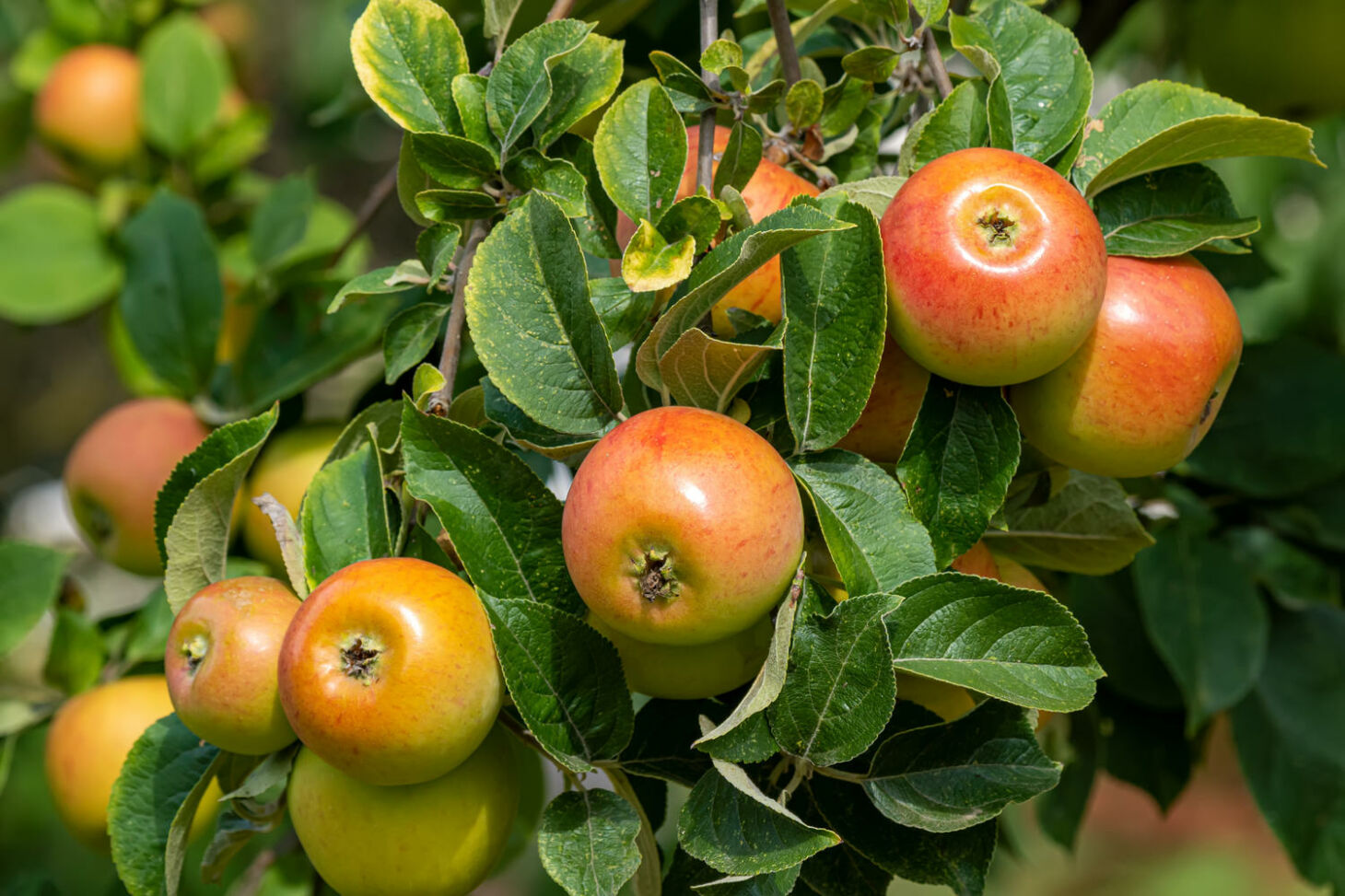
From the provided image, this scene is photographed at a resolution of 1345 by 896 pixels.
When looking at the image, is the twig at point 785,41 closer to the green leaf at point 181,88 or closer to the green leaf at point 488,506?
the green leaf at point 488,506

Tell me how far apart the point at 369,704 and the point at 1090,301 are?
0.34 metres

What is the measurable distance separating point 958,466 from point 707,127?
0.20 meters

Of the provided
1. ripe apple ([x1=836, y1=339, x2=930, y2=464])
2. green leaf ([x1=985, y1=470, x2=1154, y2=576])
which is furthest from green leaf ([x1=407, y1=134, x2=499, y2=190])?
green leaf ([x1=985, y1=470, x2=1154, y2=576])

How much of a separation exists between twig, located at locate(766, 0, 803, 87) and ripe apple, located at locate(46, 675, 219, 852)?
62 cm

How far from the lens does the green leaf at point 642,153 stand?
0.53 meters

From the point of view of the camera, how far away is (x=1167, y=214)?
0.55 m

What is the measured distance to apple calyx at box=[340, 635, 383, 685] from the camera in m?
0.46

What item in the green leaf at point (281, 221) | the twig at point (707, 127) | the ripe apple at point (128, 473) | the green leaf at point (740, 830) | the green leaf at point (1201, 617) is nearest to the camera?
the green leaf at point (740, 830)

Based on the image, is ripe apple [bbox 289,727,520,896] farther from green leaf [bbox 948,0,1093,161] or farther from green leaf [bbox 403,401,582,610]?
green leaf [bbox 948,0,1093,161]

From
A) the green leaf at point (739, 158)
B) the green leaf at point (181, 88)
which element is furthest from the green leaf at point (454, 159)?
the green leaf at point (181, 88)

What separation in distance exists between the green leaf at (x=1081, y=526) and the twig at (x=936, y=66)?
8.3 inches

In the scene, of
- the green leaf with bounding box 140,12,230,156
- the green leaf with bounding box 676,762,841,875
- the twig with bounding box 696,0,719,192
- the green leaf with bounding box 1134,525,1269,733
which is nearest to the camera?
the green leaf with bounding box 676,762,841,875

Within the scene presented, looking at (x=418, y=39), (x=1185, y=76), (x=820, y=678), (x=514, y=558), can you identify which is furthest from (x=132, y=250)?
(x=1185, y=76)

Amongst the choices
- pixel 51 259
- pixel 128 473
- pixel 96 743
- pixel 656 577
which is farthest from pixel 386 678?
pixel 51 259
